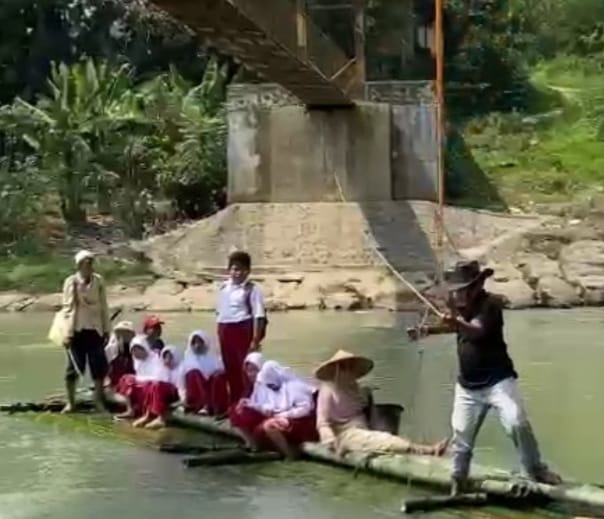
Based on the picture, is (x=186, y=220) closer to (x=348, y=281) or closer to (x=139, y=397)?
(x=348, y=281)

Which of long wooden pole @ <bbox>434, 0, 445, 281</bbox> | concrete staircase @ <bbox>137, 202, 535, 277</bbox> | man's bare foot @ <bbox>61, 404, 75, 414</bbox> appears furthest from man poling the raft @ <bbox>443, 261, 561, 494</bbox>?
concrete staircase @ <bbox>137, 202, 535, 277</bbox>

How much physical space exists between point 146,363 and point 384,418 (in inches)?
109

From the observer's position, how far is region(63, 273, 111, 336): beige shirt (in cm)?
1269

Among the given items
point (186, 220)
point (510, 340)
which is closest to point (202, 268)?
point (186, 220)

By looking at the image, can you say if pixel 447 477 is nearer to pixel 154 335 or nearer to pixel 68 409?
pixel 154 335

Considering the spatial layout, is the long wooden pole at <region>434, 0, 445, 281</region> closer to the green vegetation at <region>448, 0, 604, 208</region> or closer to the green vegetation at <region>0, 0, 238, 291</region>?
the green vegetation at <region>0, 0, 238, 291</region>

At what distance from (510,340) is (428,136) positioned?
12.0 m

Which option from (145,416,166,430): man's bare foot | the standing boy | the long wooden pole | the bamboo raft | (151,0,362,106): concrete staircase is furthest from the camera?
the long wooden pole

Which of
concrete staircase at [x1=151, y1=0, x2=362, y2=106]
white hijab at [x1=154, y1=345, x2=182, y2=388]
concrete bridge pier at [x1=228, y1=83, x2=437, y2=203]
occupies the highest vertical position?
concrete staircase at [x1=151, y1=0, x2=362, y2=106]

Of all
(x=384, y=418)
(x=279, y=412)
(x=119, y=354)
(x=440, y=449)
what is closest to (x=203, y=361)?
(x=119, y=354)

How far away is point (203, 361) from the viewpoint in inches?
469

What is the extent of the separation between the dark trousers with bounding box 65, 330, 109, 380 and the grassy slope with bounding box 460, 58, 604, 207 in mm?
22703

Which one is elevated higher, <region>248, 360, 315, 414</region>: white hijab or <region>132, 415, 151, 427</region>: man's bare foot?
<region>248, 360, 315, 414</region>: white hijab

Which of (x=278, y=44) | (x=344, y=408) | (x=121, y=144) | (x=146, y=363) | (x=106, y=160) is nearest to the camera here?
(x=344, y=408)
